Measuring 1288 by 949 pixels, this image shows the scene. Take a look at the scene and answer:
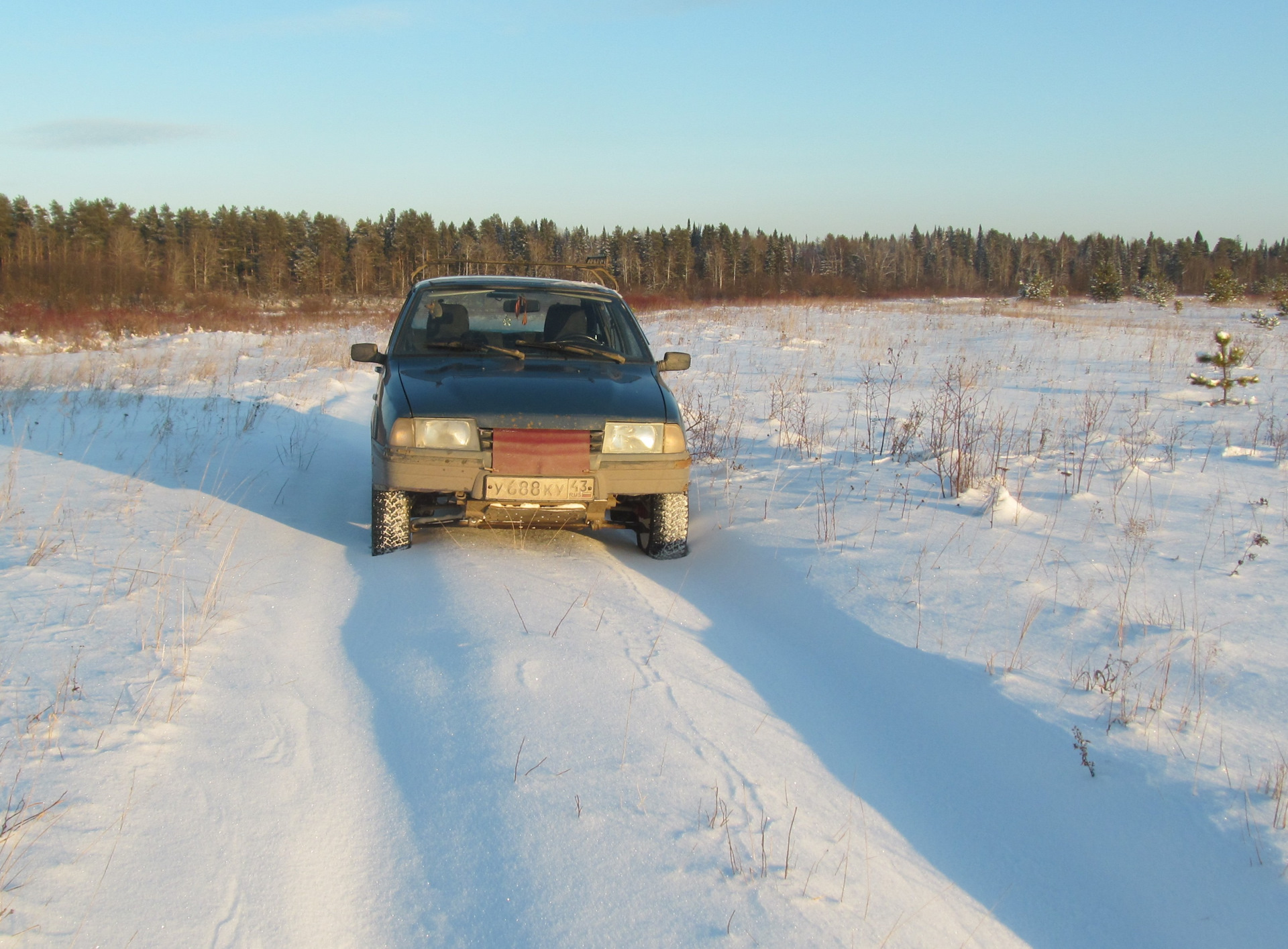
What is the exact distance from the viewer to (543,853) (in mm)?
2365

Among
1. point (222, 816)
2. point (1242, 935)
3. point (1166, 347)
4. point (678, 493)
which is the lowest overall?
point (1242, 935)

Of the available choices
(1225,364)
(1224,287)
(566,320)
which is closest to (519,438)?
(566,320)

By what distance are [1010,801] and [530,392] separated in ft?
10.1

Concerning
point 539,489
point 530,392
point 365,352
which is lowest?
point 539,489

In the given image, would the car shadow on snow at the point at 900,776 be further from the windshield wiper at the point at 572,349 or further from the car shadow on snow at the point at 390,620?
the windshield wiper at the point at 572,349

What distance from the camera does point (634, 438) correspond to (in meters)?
4.67

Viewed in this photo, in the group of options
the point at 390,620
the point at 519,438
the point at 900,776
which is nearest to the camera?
the point at 900,776

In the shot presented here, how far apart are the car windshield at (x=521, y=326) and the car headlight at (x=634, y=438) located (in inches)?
39.4

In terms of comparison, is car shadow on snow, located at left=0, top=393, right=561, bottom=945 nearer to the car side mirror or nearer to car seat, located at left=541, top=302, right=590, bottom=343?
the car side mirror

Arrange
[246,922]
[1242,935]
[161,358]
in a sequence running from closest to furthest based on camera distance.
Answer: [246,922]
[1242,935]
[161,358]

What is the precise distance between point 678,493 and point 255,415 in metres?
6.31

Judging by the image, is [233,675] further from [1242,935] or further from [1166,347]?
[1166,347]

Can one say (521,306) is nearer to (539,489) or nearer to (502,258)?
(539,489)

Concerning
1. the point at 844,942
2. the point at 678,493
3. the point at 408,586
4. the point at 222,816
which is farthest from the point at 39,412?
the point at 844,942
